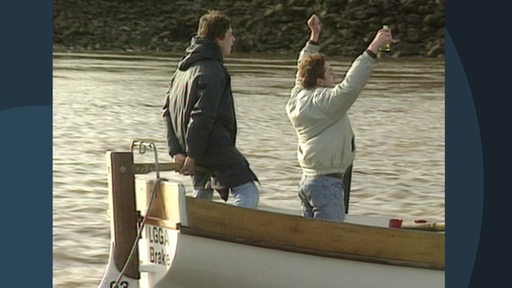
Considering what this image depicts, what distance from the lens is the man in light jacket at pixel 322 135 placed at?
6.59 metres

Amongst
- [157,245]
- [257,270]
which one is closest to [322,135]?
[257,270]

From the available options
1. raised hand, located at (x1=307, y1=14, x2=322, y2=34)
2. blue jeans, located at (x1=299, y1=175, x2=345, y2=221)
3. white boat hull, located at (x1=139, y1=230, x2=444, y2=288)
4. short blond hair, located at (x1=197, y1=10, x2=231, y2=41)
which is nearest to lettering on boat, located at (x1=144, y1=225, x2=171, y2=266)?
white boat hull, located at (x1=139, y1=230, x2=444, y2=288)

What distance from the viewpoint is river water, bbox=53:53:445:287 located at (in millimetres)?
11047

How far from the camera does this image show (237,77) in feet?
96.4

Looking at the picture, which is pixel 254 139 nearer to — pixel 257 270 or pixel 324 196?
pixel 324 196

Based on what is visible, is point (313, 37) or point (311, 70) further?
point (313, 37)

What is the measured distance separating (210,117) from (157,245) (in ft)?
1.90

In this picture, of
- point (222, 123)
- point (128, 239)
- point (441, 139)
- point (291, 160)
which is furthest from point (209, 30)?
point (441, 139)

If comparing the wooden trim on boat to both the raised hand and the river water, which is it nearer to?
the raised hand

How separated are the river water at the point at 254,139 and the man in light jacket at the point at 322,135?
2.17m

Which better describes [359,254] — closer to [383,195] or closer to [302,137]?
[302,137]

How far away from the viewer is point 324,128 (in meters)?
6.62

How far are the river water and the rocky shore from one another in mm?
7395

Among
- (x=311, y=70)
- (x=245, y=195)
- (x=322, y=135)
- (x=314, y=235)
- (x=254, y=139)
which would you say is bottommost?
(x=254, y=139)
